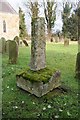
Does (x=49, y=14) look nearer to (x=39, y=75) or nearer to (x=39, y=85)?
(x=39, y=75)

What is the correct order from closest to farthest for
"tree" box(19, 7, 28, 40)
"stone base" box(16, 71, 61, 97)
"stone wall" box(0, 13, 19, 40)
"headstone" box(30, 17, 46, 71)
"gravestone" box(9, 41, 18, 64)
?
1. "stone base" box(16, 71, 61, 97)
2. "headstone" box(30, 17, 46, 71)
3. "gravestone" box(9, 41, 18, 64)
4. "stone wall" box(0, 13, 19, 40)
5. "tree" box(19, 7, 28, 40)

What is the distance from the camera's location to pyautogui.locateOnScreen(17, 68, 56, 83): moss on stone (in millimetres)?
6320

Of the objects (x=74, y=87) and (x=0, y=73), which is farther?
(x=0, y=73)

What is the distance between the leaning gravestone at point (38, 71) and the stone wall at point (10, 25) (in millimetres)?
27812

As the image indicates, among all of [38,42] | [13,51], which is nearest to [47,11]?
[13,51]

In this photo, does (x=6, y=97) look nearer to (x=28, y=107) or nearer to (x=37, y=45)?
(x=28, y=107)

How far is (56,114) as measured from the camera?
5.39 metres

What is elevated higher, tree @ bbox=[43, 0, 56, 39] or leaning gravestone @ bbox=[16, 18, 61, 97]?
tree @ bbox=[43, 0, 56, 39]

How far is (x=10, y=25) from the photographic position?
116ft

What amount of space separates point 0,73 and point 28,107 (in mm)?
3440

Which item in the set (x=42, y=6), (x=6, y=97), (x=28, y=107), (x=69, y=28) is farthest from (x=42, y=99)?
A: (x=42, y=6)

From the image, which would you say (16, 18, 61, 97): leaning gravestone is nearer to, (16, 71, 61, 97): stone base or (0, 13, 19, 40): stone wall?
(16, 71, 61, 97): stone base

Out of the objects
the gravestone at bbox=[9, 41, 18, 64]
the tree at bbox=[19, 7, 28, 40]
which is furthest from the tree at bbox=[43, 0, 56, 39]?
the gravestone at bbox=[9, 41, 18, 64]

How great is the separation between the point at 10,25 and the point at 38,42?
29.5 metres
